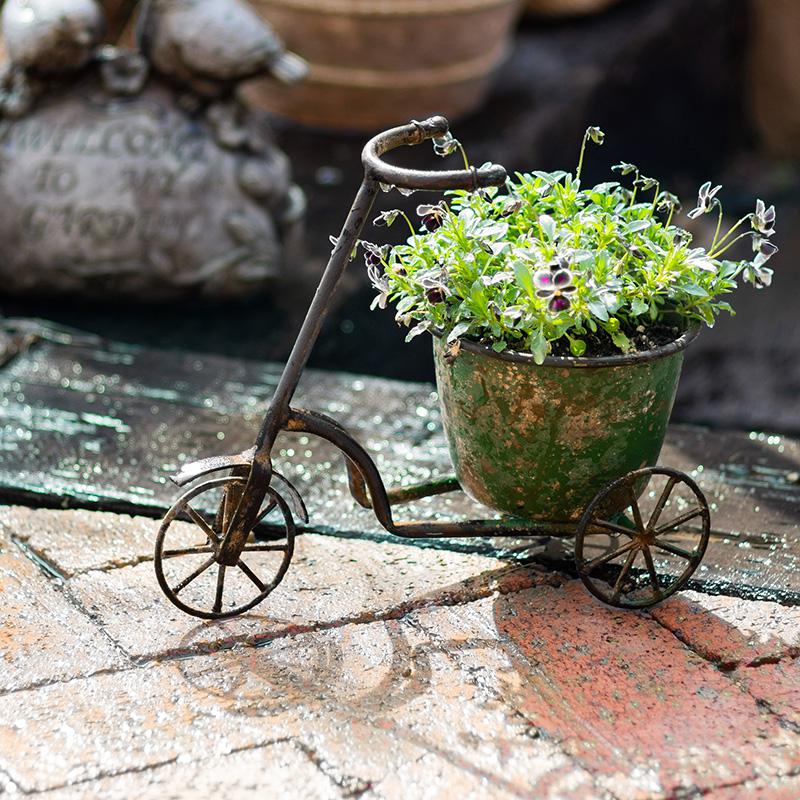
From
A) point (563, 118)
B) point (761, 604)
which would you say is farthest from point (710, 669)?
point (563, 118)

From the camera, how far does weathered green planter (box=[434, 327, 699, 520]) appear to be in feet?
8.65

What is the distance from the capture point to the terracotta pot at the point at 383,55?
20.7ft

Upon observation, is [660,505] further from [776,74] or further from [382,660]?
[776,74]

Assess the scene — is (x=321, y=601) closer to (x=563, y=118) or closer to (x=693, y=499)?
(x=693, y=499)

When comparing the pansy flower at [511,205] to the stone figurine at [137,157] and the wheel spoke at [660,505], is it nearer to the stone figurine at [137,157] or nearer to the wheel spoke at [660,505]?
the wheel spoke at [660,505]

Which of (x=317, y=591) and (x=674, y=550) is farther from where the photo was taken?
(x=317, y=591)

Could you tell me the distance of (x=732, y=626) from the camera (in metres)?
2.80

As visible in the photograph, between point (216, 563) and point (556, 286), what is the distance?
106 cm

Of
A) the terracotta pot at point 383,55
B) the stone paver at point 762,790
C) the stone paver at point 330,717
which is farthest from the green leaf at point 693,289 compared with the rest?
the terracotta pot at point 383,55

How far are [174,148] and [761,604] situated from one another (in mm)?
2976

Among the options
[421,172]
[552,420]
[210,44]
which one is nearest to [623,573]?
[552,420]

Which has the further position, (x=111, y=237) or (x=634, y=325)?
(x=111, y=237)

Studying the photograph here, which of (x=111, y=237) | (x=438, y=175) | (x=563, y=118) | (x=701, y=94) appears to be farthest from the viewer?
(x=701, y=94)

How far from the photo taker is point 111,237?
484 cm
